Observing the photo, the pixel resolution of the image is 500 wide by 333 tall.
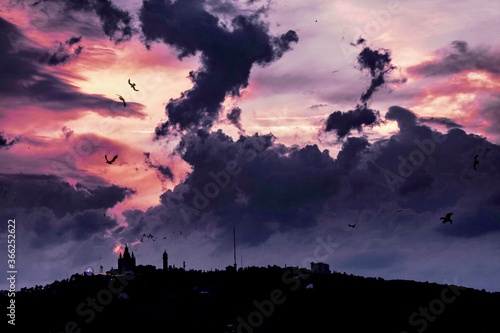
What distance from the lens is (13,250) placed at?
111562 millimetres

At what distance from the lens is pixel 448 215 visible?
107625 mm

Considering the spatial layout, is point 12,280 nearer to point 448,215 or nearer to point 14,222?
point 14,222

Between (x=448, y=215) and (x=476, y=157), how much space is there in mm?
11151

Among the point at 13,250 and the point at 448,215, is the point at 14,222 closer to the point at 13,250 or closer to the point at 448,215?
the point at 13,250

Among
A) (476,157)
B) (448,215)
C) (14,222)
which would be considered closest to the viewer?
(476,157)

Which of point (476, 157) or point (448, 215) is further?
point (448, 215)

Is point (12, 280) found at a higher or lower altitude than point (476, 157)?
lower

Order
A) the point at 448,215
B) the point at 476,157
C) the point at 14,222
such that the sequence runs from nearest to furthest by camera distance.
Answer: the point at 476,157, the point at 448,215, the point at 14,222

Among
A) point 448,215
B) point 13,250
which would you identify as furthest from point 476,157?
point 13,250

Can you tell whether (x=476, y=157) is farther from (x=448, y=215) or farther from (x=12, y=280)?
(x=12, y=280)

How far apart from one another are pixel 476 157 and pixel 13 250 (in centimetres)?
6773

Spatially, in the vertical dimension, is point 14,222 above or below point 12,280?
above

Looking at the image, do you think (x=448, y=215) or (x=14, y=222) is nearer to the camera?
(x=448, y=215)

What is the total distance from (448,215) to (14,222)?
65.8m
